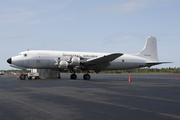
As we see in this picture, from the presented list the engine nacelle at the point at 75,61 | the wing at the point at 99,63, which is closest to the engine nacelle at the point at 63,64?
the engine nacelle at the point at 75,61

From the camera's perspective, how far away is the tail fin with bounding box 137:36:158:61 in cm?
4144

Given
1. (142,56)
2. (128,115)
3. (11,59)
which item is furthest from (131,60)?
(128,115)

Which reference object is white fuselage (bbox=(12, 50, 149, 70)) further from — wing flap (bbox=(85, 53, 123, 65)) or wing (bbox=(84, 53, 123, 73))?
wing flap (bbox=(85, 53, 123, 65))

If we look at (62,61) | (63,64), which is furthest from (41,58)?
(63,64)

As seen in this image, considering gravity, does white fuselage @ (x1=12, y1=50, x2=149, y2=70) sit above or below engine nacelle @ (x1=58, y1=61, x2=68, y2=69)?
above

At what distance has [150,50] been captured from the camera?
42.0 meters

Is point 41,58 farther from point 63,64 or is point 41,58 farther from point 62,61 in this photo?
point 63,64

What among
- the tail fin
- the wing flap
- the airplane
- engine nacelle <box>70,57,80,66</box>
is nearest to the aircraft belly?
the airplane

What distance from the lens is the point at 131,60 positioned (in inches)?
1510

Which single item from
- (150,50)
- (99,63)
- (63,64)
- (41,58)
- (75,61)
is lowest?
(63,64)

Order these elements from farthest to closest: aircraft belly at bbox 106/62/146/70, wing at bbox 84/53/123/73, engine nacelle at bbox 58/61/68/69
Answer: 1. aircraft belly at bbox 106/62/146/70
2. engine nacelle at bbox 58/61/68/69
3. wing at bbox 84/53/123/73

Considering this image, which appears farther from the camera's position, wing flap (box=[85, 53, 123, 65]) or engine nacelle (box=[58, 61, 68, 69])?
engine nacelle (box=[58, 61, 68, 69])

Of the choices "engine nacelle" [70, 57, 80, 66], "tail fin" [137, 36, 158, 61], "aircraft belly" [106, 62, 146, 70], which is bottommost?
"aircraft belly" [106, 62, 146, 70]

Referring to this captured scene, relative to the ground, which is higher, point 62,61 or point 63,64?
point 62,61
